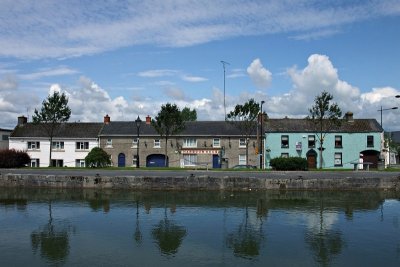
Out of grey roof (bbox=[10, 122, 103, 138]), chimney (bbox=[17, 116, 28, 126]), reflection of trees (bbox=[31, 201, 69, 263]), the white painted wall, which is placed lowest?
reflection of trees (bbox=[31, 201, 69, 263])

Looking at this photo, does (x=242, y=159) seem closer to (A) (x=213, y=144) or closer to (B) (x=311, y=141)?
→ (A) (x=213, y=144)

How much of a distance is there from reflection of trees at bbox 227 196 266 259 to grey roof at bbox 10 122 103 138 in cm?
4084

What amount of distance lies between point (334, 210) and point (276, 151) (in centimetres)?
2982

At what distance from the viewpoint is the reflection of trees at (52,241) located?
16.3 m

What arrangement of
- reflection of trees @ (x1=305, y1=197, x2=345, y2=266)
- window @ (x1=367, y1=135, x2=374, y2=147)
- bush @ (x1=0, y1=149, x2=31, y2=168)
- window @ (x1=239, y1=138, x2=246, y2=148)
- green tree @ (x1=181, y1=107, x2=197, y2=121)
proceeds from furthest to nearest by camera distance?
green tree @ (x1=181, y1=107, x2=197, y2=121) → window @ (x1=239, y1=138, x2=246, y2=148) → window @ (x1=367, y1=135, x2=374, y2=147) → bush @ (x1=0, y1=149, x2=31, y2=168) → reflection of trees @ (x1=305, y1=197, x2=345, y2=266)

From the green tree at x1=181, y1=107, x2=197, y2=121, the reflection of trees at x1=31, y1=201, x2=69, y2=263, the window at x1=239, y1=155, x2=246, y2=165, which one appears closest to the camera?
the reflection of trees at x1=31, y1=201, x2=69, y2=263

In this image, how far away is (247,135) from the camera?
175ft

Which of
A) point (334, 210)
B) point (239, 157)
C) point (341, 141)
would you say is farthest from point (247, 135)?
point (334, 210)

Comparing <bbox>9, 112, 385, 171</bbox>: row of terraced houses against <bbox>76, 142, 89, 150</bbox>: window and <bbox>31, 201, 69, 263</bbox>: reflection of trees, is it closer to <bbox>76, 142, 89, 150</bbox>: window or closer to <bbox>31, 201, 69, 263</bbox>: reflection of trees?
<bbox>76, 142, 89, 150</bbox>: window

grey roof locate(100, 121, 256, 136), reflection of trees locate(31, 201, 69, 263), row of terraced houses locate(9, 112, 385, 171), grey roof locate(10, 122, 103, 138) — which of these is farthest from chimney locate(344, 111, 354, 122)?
reflection of trees locate(31, 201, 69, 263)

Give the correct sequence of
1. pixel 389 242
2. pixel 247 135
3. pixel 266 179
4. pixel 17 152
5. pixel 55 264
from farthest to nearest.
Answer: pixel 247 135
pixel 17 152
pixel 266 179
pixel 389 242
pixel 55 264

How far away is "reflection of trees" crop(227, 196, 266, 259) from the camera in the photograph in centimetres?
1662

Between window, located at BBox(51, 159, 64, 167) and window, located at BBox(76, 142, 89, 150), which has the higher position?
window, located at BBox(76, 142, 89, 150)

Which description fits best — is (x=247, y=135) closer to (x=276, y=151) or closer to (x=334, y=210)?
(x=276, y=151)
